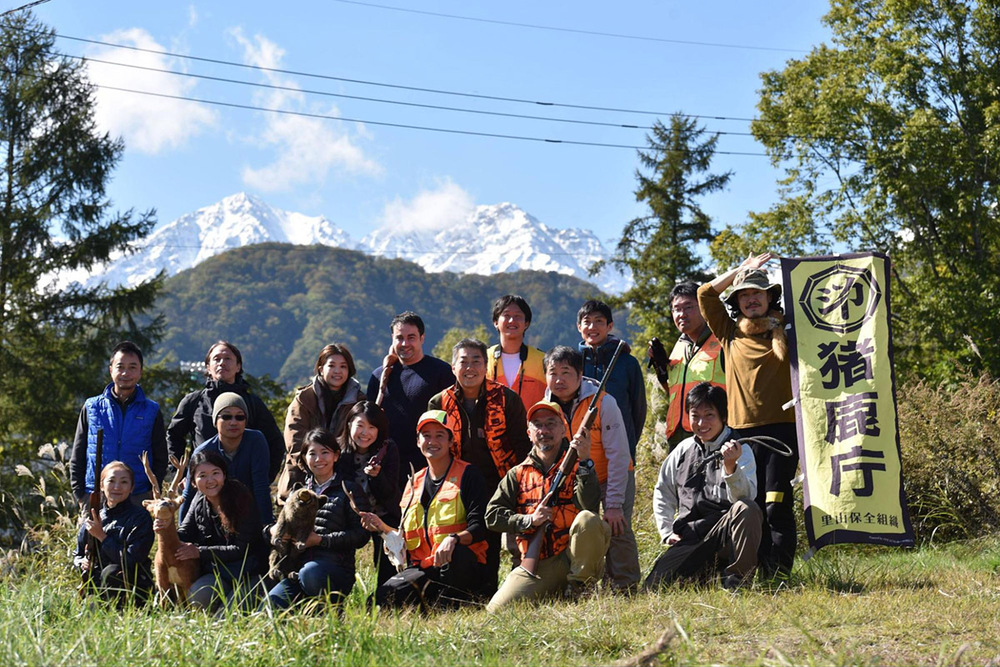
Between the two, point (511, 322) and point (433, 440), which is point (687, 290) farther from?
point (433, 440)

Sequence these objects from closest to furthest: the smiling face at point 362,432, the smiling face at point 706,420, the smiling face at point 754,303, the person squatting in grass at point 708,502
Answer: the person squatting in grass at point 708,502
the smiling face at point 706,420
the smiling face at point 362,432
the smiling face at point 754,303

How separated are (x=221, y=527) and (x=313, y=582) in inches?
30.7

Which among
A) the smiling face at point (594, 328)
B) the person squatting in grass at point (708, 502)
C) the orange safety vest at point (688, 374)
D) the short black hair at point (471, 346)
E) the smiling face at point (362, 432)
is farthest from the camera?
the smiling face at point (594, 328)

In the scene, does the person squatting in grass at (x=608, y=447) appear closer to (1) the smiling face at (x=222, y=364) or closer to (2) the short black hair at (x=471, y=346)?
(2) the short black hair at (x=471, y=346)

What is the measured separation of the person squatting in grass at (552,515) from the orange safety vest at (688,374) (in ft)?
3.16

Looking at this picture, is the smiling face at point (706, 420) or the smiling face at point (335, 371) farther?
the smiling face at point (335, 371)

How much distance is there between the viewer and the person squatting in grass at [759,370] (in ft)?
20.7

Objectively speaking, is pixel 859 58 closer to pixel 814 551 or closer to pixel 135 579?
pixel 814 551

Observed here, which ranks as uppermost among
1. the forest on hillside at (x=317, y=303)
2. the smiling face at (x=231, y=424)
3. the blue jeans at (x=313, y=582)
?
the forest on hillside at (x=317, y=303)

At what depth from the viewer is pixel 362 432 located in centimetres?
642

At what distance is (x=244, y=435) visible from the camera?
6773 mm

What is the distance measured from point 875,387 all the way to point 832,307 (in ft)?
1.95

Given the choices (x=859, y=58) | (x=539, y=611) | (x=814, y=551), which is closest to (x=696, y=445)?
(x=814, y=551)

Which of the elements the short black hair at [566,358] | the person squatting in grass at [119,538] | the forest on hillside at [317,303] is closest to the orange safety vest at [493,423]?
the short black hair at [566,358]
